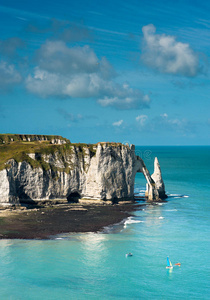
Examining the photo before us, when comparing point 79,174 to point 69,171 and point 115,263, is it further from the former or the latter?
point 115,263

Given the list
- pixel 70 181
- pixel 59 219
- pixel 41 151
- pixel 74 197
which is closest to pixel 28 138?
pixel 41 151

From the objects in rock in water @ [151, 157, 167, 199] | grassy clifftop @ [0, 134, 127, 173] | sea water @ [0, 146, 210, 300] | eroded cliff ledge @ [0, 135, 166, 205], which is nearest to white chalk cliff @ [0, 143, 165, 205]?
eroded cliff ledge @ [0, 135, 166, 205]

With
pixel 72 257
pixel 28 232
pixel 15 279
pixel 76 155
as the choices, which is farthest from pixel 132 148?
pixel 15 279

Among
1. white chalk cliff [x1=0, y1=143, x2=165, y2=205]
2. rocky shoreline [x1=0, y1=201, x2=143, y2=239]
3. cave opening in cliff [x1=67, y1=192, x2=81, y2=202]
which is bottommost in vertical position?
rocky shoreline [x1=0, y1=201, x2=143, y2=239]

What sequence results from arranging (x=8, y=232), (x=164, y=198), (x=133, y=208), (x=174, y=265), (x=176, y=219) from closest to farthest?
(x=174, y=265), (x=8, y=232), (x=176, y=219), (x=133, y=208), (x=164, y=198)

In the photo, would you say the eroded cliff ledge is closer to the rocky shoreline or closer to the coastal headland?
the coastal headland

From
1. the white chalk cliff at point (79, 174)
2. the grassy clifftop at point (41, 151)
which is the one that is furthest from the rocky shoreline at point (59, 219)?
the grassy clifftop at point (41, 151)

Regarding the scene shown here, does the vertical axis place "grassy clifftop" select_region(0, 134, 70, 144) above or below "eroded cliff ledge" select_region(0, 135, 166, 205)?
above

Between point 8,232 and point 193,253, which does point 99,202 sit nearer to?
point 8,232
